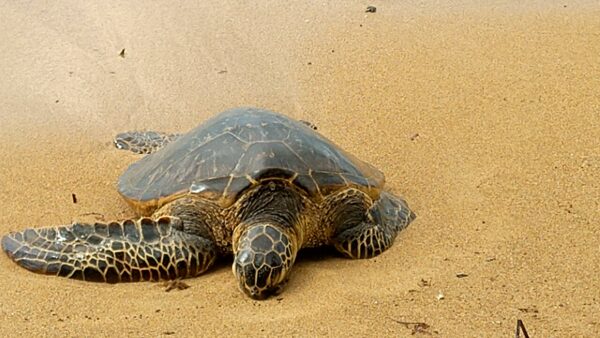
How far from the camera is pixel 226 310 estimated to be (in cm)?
480

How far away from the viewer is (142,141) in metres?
7.09

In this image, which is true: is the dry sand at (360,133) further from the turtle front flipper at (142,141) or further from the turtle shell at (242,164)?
the turtle shell at (242,164)

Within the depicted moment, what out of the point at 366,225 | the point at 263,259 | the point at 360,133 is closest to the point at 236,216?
the point at 263,259

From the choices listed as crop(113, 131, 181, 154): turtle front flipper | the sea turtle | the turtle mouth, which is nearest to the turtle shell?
the sea turtle

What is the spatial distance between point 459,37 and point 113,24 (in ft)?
10.7

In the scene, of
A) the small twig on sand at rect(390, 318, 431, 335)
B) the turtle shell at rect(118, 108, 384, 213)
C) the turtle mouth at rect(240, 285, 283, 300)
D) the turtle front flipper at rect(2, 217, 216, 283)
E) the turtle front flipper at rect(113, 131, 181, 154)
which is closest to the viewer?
the small twig on sand at rect(390, 318, 431, 335)

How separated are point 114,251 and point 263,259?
Answer: 82 centimetres

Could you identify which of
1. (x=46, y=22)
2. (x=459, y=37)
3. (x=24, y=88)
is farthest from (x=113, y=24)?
(x=459, y=37)

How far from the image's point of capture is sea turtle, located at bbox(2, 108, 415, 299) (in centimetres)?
518

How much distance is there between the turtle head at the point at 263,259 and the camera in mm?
4953

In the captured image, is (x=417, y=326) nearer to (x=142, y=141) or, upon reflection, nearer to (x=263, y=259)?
(x=263, y=259)

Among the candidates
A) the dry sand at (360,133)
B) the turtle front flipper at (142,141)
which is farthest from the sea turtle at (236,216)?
the turtle front flipper at (142,141)

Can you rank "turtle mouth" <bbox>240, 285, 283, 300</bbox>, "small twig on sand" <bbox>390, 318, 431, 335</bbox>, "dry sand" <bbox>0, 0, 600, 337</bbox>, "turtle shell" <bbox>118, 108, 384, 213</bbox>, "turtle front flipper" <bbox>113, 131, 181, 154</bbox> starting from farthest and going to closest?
"turtle front flipper" <bbox>113, 131, 181, 154</bbox>
"turtle shell" <bbox>118, 108, 384, 213</bbox>
"turtle mouth" <bbox>240, 285, 283, 300</bbox>
"dry sand" <bbox>0, 0, 600, 337</bbox>
"small twig on sand" <bbox>390, 318, 431, 335</bbox>

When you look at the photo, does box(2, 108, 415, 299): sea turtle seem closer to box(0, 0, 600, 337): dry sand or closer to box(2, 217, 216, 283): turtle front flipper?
box(2, 217, 216, 283): turtle front flipper
